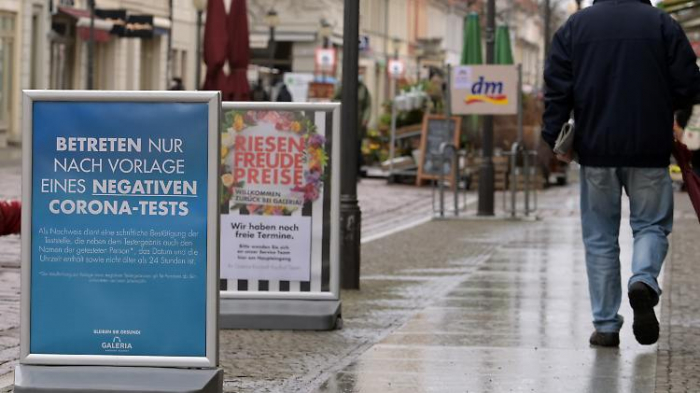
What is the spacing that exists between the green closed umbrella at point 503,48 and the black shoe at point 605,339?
22.5 meters

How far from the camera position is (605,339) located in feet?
27.4

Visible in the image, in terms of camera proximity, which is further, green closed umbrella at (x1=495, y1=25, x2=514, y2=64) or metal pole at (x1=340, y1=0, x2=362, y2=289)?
green closed umbrella at (x1=495, y1=25, x2=514, y2=64)

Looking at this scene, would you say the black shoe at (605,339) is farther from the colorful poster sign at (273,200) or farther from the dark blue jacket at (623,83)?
the colorful poster sign at (273,200)

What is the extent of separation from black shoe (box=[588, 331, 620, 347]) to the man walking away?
1.2 inches

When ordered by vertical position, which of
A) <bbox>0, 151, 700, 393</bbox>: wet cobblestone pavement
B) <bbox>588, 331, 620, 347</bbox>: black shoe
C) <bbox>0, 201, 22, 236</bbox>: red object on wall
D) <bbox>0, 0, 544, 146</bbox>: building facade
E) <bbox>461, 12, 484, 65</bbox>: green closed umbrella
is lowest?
<bbox>0, 151, 700, 393</bbox>: wet cobblestone pavement

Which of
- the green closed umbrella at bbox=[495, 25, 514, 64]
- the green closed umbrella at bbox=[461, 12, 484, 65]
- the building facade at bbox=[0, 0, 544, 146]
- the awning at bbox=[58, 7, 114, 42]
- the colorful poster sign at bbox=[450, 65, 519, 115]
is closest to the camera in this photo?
the colorful poster sign at bbox=[450, 65, 519, 115]

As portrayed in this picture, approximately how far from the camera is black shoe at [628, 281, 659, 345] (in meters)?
7.68

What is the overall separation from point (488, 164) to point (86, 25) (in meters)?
25.5

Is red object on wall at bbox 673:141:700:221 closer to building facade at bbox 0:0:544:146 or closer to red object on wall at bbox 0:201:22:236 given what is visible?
red object on wall at bbox 0:201:22:236

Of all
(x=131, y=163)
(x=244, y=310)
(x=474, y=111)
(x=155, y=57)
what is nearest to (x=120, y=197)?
(x=131, y=163)

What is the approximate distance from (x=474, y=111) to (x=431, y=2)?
7377cm

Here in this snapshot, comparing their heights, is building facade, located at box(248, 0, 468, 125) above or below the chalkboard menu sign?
above

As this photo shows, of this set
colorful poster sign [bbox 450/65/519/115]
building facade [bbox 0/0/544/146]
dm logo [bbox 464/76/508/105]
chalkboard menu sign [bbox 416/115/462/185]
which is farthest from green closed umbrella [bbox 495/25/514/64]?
dm logo [bbox 464/76/508/105]

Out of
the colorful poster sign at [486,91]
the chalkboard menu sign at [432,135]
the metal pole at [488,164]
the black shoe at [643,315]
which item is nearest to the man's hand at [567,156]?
the black shoe at [643,315]
